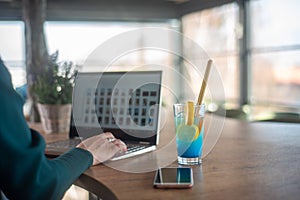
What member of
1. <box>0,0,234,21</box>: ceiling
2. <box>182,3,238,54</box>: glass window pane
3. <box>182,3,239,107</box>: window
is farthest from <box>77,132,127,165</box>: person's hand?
<box>0,0,234,21</box>: ceiling

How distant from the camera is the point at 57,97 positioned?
5.26 feet

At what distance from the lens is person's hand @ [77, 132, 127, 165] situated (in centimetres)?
99

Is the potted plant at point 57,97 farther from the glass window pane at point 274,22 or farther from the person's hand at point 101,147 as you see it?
the glass window pane at point 274,22

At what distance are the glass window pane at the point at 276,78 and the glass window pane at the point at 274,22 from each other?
0.14m

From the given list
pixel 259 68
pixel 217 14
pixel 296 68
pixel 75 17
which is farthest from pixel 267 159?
pixel 75 17

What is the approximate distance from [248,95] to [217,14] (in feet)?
3.59

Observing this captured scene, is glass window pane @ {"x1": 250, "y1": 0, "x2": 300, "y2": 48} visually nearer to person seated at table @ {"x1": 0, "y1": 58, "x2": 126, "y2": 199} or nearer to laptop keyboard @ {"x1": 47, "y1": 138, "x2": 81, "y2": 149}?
laptop keyboard @ {"x1": 47, "y1": 138, "x2": 81, "y2": 149}

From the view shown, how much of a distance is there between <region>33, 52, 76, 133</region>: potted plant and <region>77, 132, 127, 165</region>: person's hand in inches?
23.7

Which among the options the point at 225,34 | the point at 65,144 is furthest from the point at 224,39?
the point at 65,144

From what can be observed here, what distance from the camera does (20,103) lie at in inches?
29.8

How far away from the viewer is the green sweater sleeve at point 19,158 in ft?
2.36

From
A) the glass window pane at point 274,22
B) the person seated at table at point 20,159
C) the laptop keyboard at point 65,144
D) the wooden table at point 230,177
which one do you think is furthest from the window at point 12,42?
the person seated at table at point 20,159

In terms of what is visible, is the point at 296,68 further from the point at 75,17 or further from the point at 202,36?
the point at 75,17

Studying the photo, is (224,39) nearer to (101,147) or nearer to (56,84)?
(56,84)
